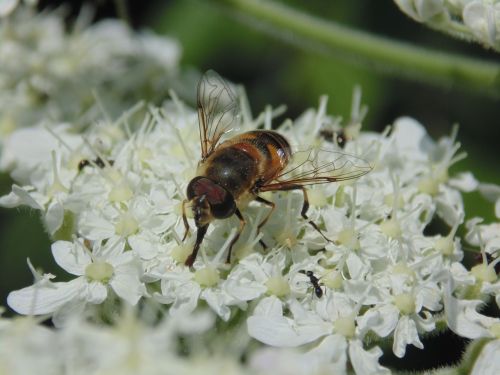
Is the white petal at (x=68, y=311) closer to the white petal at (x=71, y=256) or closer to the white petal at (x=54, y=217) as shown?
the white petal at (x=71, y=256)

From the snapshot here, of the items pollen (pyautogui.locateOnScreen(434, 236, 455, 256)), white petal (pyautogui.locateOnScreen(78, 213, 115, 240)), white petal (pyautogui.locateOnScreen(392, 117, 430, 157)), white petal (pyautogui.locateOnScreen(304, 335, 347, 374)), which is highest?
pollen (pyautogui.locateOnScreen(434, 236, 455, 256))

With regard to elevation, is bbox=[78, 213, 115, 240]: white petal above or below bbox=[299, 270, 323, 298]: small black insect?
below

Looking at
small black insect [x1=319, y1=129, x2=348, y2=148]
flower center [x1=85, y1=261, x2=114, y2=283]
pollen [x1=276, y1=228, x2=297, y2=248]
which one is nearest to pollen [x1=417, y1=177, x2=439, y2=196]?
small black insect [x1=319, y1=129, x2=348, y2=148]

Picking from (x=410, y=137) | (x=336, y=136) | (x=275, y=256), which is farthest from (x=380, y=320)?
(x=410, y=137)

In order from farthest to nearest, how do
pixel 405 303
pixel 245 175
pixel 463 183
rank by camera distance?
pixel 463 183 → pixel 245 175 → pixel 405 303

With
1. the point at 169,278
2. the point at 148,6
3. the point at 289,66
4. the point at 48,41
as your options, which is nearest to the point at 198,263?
the point at 169,278

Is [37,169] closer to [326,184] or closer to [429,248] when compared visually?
[326,184]

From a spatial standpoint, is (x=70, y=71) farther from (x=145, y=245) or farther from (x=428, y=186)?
(x=428, y=186)

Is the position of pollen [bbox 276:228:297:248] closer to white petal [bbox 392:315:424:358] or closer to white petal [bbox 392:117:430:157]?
white petal [bbox 392:315:424:358]
